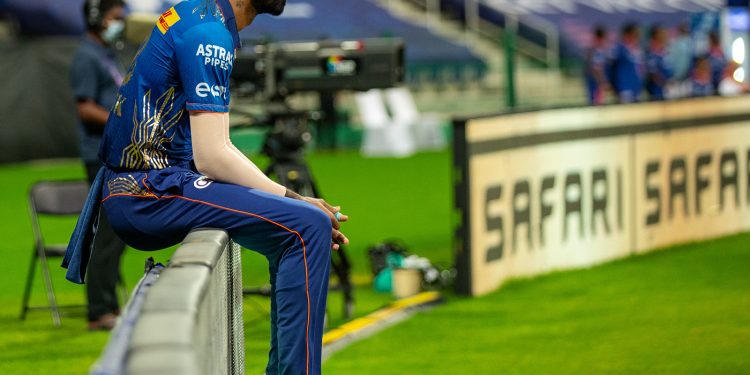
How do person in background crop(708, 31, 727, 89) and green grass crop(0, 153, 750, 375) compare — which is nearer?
green grass crop(0, 153, 750, 375)

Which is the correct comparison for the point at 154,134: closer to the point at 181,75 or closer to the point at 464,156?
the point at 181,75

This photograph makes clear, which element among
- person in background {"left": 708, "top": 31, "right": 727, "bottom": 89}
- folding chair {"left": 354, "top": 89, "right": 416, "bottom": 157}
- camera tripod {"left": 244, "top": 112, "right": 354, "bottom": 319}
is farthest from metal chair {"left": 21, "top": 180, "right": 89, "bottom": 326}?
person in background {"left": 708, "top": 31, "right": 727, "bottom": 89}

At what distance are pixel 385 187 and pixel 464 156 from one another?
27.4ft

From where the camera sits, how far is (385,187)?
16.2 meters

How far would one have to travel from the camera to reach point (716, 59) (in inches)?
976

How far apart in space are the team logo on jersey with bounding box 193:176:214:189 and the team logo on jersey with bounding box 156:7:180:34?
1.57 feet

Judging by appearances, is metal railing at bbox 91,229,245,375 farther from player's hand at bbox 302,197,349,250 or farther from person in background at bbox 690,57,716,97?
person in background at bbox 690,57,716,97

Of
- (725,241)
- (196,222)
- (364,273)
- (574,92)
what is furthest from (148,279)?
(574,92)

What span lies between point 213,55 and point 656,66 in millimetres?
20751

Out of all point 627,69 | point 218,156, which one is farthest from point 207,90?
point 627,69

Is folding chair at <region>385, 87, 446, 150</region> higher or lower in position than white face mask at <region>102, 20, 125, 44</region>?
lower

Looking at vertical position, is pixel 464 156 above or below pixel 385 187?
above

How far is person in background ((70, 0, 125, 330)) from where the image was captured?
6922mm

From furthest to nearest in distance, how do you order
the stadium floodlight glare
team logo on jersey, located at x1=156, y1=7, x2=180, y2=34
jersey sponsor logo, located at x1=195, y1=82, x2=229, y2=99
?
the stadium floodlight glare
team logo on jersey, located at x1=156, y1=7, x2=180, y2=34
jersey sponsor logo, located at x1=195, y1=82, x2=229, y2=99
